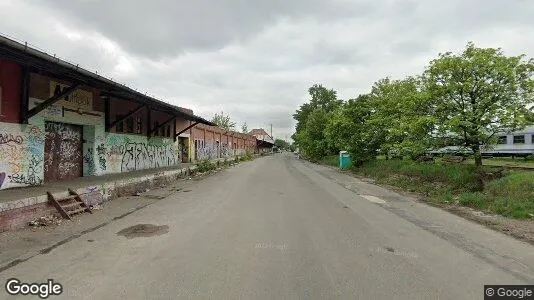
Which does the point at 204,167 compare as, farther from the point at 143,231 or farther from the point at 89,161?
the point at 143,231

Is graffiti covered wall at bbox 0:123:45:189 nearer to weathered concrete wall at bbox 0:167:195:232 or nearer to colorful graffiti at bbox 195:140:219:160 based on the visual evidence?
weathered concrete wall at bbox 0:167:195:232

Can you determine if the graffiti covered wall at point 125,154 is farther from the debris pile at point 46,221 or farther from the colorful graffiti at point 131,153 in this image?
the debris pile at point 46,221

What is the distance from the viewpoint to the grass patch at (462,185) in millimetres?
12023

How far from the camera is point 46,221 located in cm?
913

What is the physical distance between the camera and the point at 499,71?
15031 mm

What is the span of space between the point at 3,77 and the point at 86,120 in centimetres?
497

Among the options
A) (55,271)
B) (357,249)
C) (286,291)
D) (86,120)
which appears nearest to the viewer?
(286,291)

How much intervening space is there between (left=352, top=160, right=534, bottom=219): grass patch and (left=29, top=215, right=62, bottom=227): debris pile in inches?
459

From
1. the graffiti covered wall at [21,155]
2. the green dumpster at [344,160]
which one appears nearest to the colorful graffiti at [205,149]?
Answer: the green dumpster at [344,160]

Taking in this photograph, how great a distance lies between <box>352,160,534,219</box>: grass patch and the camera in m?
12.0

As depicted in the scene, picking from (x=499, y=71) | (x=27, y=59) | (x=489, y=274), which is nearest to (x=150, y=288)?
(x=489, y=274)

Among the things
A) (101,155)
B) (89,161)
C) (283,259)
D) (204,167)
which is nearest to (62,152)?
(89,161)

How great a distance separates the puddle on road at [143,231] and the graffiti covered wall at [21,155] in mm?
4899

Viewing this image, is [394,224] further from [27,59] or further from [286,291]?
[27,59]
